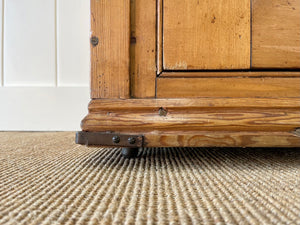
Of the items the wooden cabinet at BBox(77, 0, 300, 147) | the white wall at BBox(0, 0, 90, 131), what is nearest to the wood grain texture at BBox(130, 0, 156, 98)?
the wooden cabinet at BBox(77, 0, 300, 147)

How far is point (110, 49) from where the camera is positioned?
0.42 metres

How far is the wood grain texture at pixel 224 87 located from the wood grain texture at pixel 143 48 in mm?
24

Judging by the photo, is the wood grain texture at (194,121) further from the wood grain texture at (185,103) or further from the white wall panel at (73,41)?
the white wall panel at (73,41)

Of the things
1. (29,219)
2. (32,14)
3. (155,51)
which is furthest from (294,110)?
(32,14)

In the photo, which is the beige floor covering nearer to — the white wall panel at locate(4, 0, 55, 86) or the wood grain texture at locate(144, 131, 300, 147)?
the wood grain texture at locate(144, 131, 300, 147)

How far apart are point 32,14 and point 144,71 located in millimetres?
817

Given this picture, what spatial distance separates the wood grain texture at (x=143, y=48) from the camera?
0.42 m

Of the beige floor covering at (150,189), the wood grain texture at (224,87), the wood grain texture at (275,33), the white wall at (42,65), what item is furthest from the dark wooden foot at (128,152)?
the white wall at (42,65)

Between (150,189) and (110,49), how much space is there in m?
0.26

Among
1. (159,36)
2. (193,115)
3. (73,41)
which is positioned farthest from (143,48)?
(73,41)

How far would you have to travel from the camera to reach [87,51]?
3.32 ft

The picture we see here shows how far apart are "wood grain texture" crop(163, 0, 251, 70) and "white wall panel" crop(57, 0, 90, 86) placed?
2.17 ft

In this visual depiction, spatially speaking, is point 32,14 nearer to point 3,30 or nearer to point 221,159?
point 3,30

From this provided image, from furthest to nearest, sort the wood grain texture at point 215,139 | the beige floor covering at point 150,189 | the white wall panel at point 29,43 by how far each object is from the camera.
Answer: the white wall panel at point 29,43
the wood grain texture at point 215,139
the beige floor covering at point 150,189
